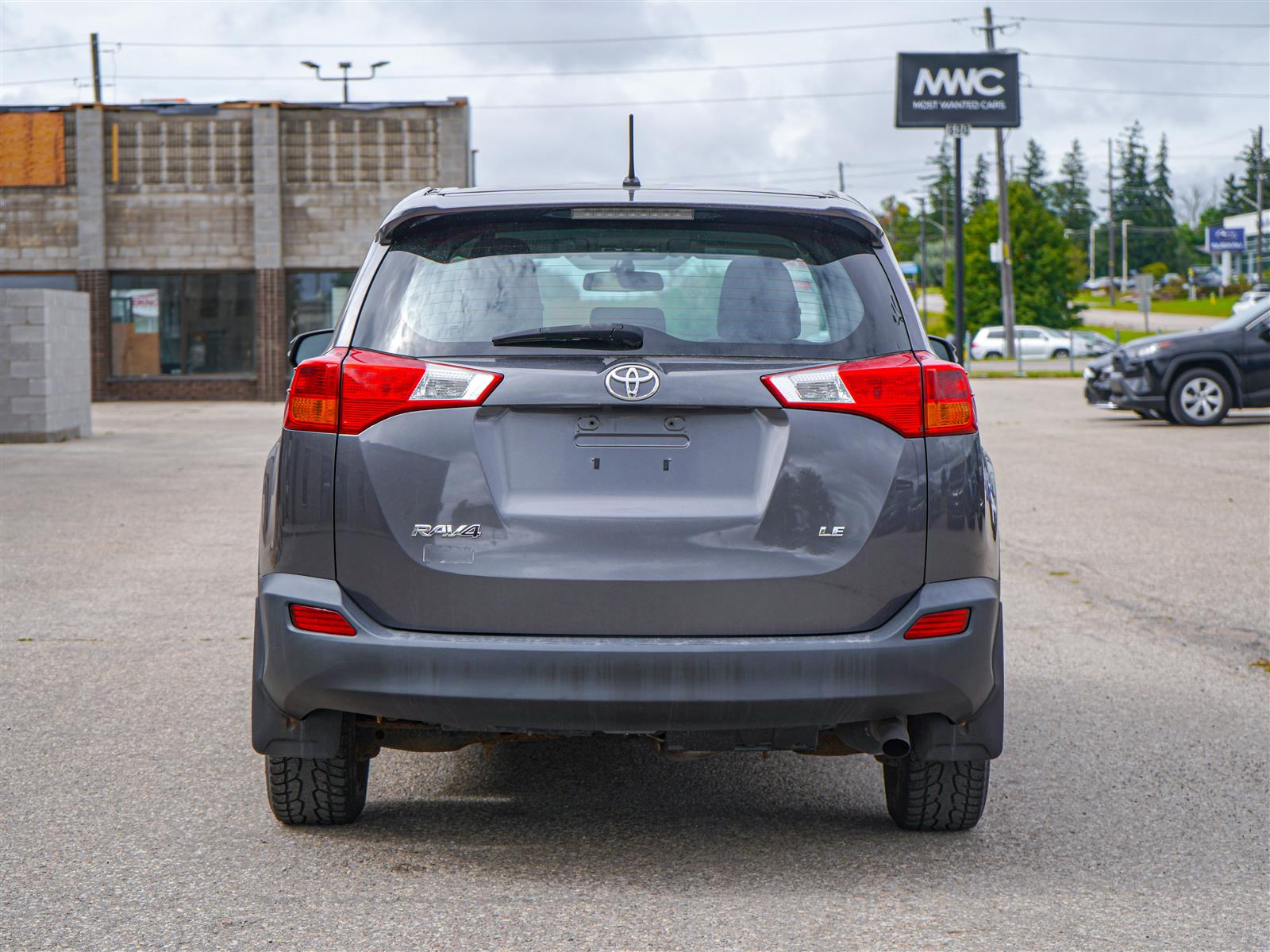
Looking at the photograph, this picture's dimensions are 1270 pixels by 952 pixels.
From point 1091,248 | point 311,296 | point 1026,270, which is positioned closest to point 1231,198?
point 1091,248

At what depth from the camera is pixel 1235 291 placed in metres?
113

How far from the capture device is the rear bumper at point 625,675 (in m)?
3.47

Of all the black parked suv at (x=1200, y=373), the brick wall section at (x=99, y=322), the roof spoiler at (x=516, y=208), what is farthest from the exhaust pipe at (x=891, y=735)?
the brick wall section at (x=99, y=322)

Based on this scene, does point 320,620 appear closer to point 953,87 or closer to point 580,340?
point 580,340

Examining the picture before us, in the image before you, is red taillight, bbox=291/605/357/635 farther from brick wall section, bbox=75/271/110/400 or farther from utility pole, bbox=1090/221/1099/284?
utility pole, bbox=1090/221/1099/284

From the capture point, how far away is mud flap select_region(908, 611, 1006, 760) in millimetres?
3768

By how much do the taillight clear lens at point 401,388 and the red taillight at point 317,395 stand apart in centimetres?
3

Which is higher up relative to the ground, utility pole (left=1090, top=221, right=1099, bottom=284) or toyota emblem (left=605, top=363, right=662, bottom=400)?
utility pole (left=1090, top=221, right=1099, bottom=284)

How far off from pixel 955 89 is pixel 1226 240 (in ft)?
229

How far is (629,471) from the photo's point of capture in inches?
138

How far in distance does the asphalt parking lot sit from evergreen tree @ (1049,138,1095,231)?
173 m

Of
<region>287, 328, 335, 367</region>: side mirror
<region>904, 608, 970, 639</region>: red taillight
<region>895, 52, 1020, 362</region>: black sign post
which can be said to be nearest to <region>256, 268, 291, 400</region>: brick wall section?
<region>895, 52, 1020, 362</region>: black sign post

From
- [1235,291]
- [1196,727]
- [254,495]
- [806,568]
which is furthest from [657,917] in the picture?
[1235,291]

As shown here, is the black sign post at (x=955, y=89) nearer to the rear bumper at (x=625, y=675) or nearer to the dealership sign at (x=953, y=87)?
the dealership sign at (x=953, y=87)
